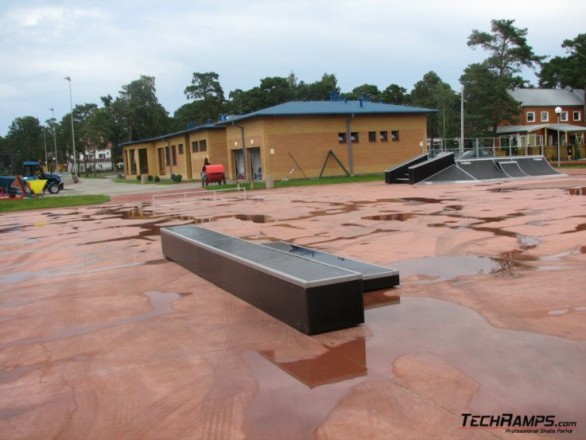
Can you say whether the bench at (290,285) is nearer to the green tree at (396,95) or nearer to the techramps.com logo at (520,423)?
the techramps.com logo at (520,423)

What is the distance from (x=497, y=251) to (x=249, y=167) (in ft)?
118

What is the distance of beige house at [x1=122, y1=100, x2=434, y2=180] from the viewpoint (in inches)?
1629

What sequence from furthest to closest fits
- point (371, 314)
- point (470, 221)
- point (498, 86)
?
1. point (498, 86)
2. point (470, 221)
3. point (371, 314)

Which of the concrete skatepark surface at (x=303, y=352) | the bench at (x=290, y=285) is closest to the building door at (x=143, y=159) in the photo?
the concrete skatepark surface at (x=303, y=352)

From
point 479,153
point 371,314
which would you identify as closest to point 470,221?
point 371,314

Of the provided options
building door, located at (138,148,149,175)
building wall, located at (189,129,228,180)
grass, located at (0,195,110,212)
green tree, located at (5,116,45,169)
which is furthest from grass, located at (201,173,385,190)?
green tree, located at (5,116,45,169)

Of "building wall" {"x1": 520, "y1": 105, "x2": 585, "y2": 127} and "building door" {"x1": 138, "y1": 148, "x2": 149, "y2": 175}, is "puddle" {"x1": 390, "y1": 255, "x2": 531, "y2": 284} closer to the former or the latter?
"building door" {"x1": 138, "y1": 148, "x2": 149, "y2": 175}

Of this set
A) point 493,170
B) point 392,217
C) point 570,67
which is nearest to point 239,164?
point 493,170

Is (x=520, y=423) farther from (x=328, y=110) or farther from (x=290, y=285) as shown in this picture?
(x=328, y=110)

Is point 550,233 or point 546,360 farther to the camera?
point 550,233

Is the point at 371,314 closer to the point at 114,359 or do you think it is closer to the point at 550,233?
the point at 114,359

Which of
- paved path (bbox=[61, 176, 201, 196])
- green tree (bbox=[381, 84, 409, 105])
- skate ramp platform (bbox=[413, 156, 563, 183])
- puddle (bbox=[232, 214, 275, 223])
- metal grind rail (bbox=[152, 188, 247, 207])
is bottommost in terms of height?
puddle (bbox=[232, 214, 275, 223])

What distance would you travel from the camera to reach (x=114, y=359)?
18.2 feet

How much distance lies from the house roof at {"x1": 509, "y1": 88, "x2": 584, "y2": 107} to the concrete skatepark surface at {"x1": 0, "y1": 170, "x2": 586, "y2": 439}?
81.0m
